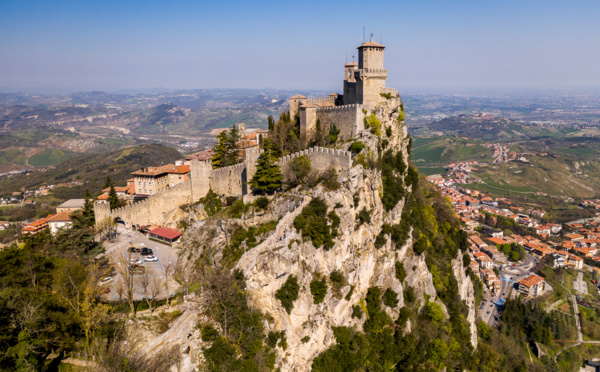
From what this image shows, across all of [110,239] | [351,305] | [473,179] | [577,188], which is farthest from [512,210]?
[110,239]

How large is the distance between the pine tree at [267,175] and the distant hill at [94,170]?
3655 inches

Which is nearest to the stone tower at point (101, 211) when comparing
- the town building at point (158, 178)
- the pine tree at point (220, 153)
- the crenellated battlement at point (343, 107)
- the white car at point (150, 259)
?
the town building at point (158, 178)

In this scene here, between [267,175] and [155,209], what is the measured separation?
1810 cm

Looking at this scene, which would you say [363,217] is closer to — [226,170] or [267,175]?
[267,175]

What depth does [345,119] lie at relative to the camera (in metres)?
38.6

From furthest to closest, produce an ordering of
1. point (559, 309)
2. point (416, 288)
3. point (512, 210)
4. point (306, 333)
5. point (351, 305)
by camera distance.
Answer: point (512, 210)
point (559, 309)
point (416, 288)
point (351, 305)
point (306, 333)

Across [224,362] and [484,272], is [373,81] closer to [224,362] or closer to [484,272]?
[224,362]

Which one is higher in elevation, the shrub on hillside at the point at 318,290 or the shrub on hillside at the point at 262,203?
the shrub on hillside at the point at 262,203

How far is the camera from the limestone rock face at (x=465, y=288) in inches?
1954

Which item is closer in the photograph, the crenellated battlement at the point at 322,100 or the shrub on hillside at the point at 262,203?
the shrub on hillside at the point at 262,203

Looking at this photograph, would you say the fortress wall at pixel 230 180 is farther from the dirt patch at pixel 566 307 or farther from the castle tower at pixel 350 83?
the dirt patch at pixel 566 307

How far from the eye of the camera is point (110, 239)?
41.8 meters

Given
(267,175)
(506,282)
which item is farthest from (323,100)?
(506,282)

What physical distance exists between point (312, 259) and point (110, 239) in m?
25.1
